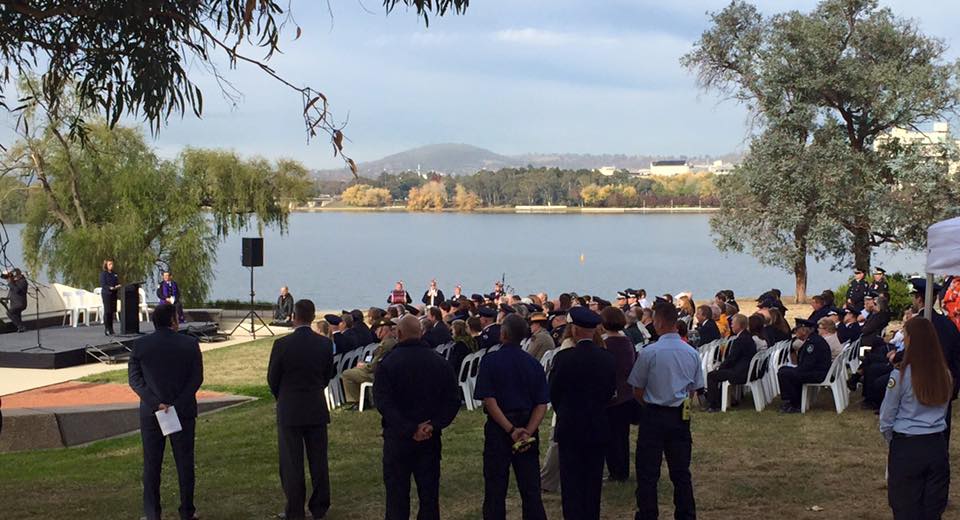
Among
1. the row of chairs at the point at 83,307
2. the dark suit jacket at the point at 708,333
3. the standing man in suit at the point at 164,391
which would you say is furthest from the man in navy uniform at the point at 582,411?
the row of chairs at the point at 83,307

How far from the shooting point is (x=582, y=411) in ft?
20.8

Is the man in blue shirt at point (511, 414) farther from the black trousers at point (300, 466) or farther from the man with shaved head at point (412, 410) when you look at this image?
the black trousers at point (300, 466)

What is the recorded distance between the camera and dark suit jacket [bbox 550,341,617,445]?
20.8 feet

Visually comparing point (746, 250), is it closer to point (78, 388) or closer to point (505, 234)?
point (78, 388)

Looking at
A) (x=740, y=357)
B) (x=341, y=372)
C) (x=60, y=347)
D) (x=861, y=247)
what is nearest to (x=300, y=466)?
(x=740, y=357)

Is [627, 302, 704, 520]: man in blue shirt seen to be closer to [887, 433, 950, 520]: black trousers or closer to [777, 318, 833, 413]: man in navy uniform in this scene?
[887, 433, 950, 520]: black trousers

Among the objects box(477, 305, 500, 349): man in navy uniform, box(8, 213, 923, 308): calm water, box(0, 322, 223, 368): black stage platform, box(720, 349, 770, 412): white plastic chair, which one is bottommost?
box(8, 213, 923, 308): calm water

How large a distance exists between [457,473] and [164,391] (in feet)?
8.31

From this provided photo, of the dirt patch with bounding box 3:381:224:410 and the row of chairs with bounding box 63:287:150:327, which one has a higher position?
the row of chairs with bounding box 63:287:150:327

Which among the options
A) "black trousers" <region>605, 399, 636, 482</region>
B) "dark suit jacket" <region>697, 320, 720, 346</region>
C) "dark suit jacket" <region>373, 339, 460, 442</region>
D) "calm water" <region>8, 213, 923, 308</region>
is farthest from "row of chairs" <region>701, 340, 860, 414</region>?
"calm water" <region>8, 213, 923, 308</region>

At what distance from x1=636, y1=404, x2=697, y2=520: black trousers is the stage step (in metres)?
14.8

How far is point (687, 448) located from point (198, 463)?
15.2 feet

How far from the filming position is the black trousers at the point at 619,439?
7633 millimetres

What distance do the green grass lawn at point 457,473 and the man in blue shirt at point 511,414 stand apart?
2.74 feet
